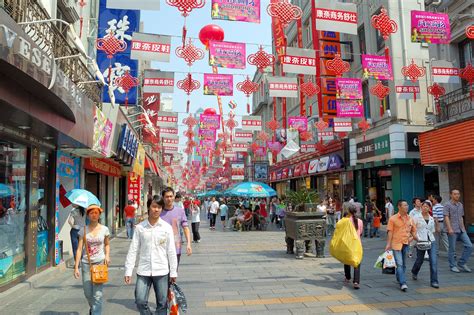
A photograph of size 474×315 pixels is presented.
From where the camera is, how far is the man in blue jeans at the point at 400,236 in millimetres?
7527

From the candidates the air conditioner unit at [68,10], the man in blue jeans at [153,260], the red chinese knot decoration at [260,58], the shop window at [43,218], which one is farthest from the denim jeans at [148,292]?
the air conditioner unit at [68,10]

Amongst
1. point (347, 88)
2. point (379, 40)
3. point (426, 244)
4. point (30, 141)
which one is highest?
point (379, 40)

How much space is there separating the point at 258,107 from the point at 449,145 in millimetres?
40597

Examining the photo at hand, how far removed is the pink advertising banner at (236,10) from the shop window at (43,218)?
222 inches

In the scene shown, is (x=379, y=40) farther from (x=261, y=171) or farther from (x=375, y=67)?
(x=261, y=171)

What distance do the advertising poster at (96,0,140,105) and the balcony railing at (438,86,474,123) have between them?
12.1m

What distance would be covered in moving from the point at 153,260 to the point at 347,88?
12.8m

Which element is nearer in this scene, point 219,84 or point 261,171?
point 219,84

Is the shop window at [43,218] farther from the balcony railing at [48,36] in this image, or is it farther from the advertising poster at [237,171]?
the advertising poster at [237,171]

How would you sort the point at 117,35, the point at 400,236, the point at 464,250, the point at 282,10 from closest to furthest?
the point at 400,236, the point at 464,250, the point at 282,10, the point at 117,35

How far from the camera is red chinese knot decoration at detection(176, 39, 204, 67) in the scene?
439 inches

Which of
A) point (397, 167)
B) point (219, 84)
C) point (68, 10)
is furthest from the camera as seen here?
point (397, 167)

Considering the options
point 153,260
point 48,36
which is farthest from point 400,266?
point 48,36

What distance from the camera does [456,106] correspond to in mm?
15062
